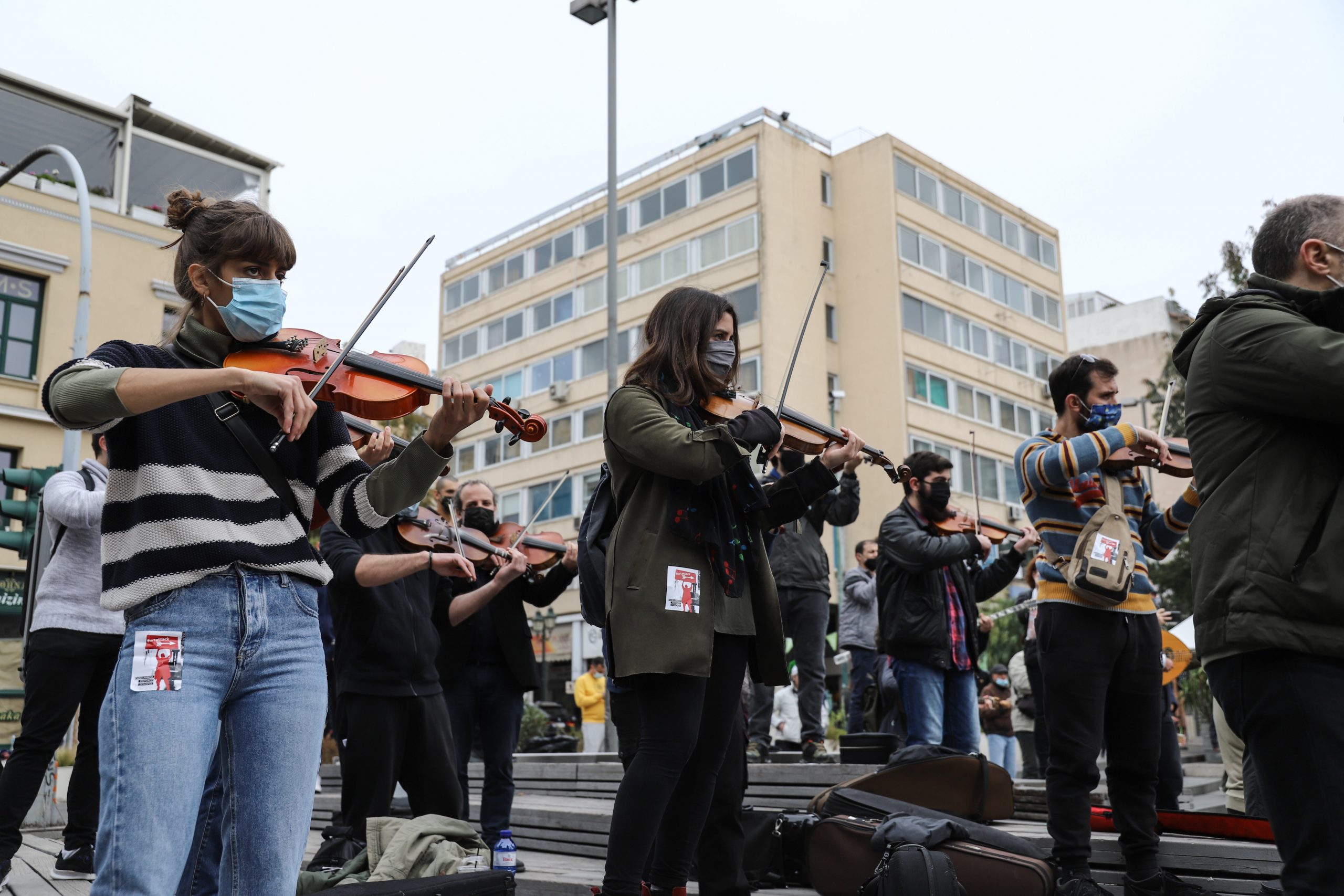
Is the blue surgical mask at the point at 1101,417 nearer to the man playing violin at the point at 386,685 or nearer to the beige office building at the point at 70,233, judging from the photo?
the man playing violin at the point at 386,685

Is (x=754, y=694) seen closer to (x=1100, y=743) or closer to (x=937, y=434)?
(x=1100, y=743)

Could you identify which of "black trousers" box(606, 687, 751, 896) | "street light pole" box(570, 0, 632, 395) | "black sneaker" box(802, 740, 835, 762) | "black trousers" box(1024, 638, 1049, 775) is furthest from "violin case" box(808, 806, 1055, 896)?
"street light pole" box(570, 0, 632, 395)

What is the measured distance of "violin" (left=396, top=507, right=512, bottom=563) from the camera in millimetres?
5844

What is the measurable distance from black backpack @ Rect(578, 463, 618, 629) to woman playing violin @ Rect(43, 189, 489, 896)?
1.41 m

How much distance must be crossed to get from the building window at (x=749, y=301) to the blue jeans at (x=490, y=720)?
29.4 meters

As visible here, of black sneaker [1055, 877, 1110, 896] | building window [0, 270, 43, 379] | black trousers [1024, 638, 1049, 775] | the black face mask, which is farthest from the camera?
building window [0, 270, 43, 379]

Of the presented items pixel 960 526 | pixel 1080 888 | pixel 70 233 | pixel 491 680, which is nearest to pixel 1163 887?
pixel 1080 888

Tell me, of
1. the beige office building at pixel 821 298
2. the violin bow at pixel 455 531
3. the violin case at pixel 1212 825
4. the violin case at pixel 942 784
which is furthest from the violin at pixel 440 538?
the beige office building at pixel 821 298

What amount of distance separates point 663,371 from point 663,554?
0.72 meters

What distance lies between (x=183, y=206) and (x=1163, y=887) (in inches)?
162

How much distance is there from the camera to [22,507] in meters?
9.91

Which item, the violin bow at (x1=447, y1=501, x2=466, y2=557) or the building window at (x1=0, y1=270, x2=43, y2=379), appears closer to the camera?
the violin bow at (x1=447, y1=501, x2=466, y2=557)

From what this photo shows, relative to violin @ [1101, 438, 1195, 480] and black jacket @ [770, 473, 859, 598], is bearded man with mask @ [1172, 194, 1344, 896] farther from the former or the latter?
black jacket @ [770, 473, 859, 598]

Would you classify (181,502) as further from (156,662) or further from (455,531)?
(455,531)
